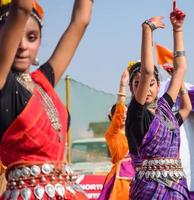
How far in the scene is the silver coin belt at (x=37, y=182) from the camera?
1947 mm

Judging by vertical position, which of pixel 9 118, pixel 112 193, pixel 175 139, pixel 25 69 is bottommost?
pixel 112 193

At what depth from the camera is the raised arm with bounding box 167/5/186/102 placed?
12.2 feet

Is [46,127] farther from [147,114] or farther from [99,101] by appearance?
[99,101]

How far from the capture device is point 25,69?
212 cm

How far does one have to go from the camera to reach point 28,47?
6.87 ft

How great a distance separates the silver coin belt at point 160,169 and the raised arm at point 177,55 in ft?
1.46

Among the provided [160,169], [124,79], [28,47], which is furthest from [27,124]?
[124,79]

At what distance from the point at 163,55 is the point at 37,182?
3.22 metres

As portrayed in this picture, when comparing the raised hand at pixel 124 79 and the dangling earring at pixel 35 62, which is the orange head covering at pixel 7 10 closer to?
the dangling earring at pixel 35 62

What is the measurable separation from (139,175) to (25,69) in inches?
64.2

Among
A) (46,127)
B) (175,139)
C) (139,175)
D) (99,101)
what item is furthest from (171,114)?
(99,101)

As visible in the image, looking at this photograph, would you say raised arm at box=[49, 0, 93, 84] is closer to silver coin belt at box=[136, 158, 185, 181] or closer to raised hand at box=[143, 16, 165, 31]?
raised hand at box=[143, 16, 165, 31]

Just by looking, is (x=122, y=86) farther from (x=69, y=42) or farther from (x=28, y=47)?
(x=28, y=47)

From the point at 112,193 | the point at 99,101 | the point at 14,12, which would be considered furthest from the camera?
the point at 99,101
